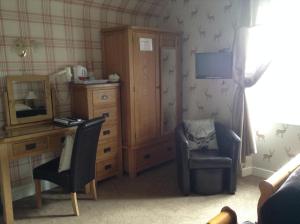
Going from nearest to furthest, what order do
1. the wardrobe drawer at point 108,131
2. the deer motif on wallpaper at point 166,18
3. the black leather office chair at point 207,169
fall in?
Result: the black leather office chair at point 207,169, the wardrobe drawer at point 108,131, the deer motif on wallpaper at point 166,18

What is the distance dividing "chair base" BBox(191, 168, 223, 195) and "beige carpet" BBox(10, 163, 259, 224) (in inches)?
2.7

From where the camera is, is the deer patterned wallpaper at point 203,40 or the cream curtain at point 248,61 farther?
the deer patterned wallpaper at point 203,40

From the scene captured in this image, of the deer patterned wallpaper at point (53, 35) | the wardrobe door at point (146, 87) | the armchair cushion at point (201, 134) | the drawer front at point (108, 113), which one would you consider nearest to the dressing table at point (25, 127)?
the deer patterned wallpaper at point (53, 35)

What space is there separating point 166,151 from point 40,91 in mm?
1806

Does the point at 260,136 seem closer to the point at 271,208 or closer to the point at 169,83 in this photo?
the point at 169,83

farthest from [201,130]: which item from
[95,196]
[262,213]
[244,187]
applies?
[262,213]

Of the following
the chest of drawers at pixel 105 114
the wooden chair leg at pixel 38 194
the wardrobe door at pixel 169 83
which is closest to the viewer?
the wooden chair leg at pixel 38 194

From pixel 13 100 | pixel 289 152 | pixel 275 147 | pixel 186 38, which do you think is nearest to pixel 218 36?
pixel 186 38

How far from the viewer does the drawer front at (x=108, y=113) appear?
308 centimetres

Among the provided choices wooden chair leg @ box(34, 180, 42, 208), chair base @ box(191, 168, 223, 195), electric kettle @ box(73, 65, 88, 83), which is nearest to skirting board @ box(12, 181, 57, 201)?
wooden chair leg @ box(34, 180, 42, 208)

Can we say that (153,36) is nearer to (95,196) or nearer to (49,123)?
(49,123)

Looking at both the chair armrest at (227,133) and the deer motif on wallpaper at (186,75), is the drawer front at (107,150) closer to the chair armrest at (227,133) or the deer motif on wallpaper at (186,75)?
the chair armrest at (227,133)

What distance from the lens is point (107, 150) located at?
3242 millimetres

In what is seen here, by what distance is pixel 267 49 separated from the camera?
3010mm
